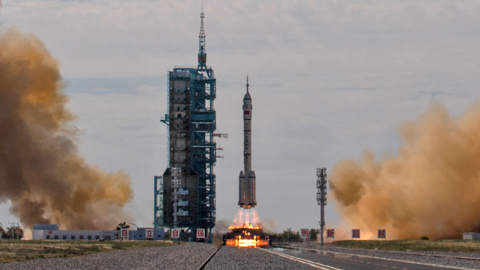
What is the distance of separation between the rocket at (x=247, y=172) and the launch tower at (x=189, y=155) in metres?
23.9

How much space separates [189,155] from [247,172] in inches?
1061

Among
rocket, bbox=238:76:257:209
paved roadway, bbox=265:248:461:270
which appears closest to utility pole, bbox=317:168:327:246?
rocket, bbox=238:76:257:209

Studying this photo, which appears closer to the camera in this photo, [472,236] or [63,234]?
[472,236]

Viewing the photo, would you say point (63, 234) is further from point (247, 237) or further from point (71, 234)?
point (247, 237)

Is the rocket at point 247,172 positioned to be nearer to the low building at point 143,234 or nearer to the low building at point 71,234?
the low building at point 71,234

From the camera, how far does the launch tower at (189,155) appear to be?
146m

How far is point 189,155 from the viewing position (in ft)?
488

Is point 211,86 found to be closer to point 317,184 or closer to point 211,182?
point 211,182

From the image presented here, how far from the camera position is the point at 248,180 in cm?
12431

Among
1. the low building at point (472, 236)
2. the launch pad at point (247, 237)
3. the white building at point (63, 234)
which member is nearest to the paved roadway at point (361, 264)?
the launch pad at point (247, 237)

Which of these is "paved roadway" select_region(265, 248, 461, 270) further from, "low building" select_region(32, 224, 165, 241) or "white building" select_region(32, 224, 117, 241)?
"white building" select_region(32, 224, 117, 241)

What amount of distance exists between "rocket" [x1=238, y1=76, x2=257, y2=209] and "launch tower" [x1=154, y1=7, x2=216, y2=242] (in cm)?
2388

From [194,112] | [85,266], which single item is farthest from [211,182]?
[85,266]

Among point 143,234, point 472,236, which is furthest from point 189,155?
point 472,236
